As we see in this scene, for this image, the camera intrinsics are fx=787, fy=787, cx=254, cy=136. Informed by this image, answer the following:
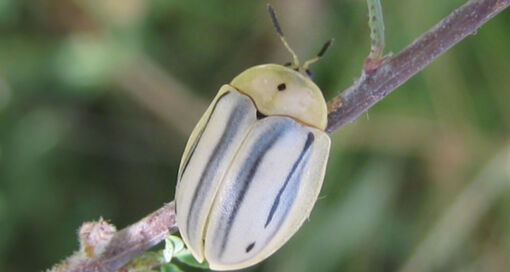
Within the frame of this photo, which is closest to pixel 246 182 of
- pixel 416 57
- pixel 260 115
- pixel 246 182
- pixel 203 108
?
pixel 246 182

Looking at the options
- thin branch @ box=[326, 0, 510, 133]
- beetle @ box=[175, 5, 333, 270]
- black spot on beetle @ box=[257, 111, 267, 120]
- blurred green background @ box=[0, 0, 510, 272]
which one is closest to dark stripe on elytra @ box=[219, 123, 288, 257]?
beetle @ box=[175, 5, 333, 270]

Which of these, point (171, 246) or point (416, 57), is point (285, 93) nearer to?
point (416, 57)

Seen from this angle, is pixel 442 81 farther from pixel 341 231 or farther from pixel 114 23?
pixel 114 23

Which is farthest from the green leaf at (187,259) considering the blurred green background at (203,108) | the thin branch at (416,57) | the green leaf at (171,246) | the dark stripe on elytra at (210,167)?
the blurred green background at (203,108)

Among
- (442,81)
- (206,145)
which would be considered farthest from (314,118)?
(442,81)

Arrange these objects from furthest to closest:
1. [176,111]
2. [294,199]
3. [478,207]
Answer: [176,111]
[478,207]
[294,199]

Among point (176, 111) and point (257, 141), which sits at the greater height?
point (176, 111)

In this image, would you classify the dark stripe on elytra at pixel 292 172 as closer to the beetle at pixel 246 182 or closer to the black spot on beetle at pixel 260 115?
the beetle at pixel 246 182

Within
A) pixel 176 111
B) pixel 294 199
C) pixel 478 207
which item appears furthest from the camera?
pixel 176 111
